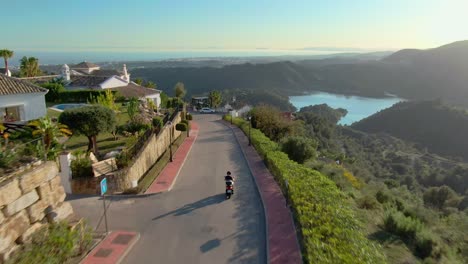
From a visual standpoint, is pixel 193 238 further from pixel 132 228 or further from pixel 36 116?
pixel 36 116

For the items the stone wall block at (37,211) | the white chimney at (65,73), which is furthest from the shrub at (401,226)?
the white chimney at (65,73)

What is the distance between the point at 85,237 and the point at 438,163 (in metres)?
83.2

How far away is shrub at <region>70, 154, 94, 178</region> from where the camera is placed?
15.5 meters

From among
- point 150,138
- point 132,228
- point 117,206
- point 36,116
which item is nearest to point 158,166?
point 150,138

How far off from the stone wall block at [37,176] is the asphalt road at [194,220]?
10.6 ft

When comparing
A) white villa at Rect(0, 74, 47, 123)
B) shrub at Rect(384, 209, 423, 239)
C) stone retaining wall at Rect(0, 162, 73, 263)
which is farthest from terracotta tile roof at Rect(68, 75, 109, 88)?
shrub at Rect(384, 209, 423, 239)

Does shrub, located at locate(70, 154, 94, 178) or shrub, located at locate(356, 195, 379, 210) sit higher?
shrub, located at locate(70, 154, 94, 178)

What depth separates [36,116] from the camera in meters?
25.2

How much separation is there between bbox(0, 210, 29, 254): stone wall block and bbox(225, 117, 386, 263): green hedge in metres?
6.52

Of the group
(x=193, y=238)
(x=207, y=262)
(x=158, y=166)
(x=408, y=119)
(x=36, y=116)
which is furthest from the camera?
(x=408, y=119)

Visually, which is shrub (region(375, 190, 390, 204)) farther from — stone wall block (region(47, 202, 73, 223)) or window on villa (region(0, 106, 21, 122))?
window on villa (region(0, 106, 21, 122))

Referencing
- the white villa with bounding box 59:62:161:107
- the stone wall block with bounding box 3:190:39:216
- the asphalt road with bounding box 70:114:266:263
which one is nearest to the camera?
the stone wall block with bounding box 3:190:39:216

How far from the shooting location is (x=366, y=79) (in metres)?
198

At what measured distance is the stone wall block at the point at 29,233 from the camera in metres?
7.88
